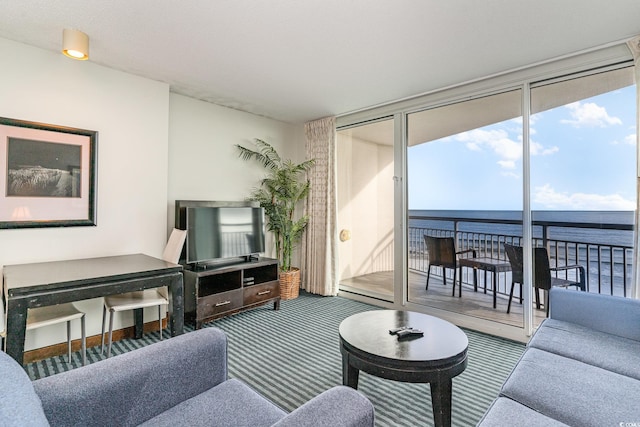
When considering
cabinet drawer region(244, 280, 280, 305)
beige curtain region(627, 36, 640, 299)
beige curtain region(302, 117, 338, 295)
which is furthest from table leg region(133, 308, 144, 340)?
beige curtain region(627, 36, 640, 299)

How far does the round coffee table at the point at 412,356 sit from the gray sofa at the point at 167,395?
59 cm

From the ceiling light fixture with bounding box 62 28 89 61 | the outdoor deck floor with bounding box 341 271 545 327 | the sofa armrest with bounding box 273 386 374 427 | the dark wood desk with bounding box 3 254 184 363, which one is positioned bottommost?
the outdoor deck floor with bounding box 341 271 545 327

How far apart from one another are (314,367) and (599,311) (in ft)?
6.26

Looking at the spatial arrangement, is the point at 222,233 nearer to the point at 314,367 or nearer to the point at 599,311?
the point at 314,367

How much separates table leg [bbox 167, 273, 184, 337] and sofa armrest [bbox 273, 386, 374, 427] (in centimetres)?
180

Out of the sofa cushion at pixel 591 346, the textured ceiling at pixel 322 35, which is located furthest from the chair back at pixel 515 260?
the textured ceiling at pixel 322 35

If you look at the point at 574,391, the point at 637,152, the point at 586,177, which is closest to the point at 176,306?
the point at 574,391

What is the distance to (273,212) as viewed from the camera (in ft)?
14.1

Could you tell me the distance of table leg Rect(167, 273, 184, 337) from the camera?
2385 mm

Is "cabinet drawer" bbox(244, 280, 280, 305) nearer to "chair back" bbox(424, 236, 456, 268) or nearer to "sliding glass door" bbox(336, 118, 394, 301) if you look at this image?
"sliding glass door" bbox(336, 118, 394, 301)

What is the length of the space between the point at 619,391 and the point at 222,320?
3.12 m

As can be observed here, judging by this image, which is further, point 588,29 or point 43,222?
point 43,222

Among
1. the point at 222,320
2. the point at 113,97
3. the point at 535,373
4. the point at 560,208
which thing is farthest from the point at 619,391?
the point at 113,97

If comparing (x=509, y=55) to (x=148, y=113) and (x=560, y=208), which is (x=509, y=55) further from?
(x=148, y=113)
